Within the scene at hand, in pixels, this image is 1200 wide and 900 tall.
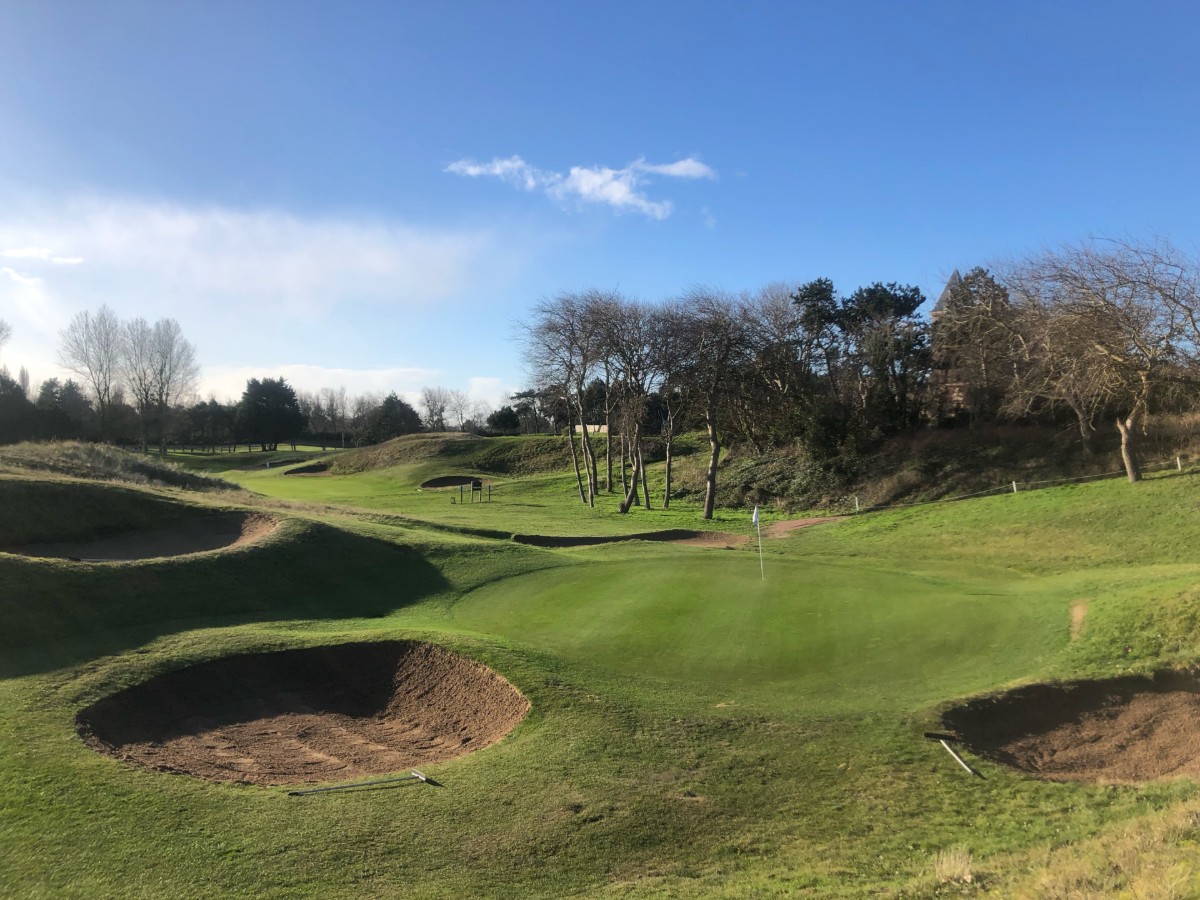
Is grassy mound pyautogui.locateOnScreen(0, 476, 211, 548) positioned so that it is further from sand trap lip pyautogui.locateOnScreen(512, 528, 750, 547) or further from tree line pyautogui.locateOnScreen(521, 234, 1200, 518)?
tree line pyautogui.locateOnScreen(521, 234, 1200, 518)

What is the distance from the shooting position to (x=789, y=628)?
14.2 metres

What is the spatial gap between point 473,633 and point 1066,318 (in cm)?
2804

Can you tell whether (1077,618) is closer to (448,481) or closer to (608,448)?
(608,448)

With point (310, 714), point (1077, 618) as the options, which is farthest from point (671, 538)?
point (310, 714)

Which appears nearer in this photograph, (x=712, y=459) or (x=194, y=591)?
(x=194, y=591)

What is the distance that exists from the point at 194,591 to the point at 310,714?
5878mm

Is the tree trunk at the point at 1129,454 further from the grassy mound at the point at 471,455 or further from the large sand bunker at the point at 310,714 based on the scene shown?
the grassy mound at the point at 471,455

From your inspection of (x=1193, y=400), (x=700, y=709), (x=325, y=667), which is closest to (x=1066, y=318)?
(x=1193, y=400)

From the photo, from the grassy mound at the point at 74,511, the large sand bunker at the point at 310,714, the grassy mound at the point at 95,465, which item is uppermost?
the grassy mound at the point at 95,465

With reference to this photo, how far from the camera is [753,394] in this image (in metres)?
45.6

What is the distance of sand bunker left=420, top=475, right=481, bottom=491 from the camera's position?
194 feet

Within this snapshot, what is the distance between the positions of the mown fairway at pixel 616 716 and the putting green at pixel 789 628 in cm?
8

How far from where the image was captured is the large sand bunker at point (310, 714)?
29.8 ft

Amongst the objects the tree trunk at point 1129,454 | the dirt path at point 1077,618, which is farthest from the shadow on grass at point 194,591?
the tree trunk at point 1129,454
